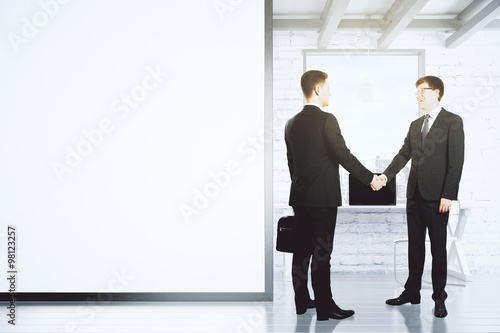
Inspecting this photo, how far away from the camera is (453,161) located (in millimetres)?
2992

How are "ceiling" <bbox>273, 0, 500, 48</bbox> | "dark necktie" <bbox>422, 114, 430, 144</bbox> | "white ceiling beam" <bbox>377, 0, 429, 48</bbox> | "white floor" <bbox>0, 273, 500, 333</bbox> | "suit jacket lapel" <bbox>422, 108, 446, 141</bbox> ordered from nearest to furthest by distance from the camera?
"white floor" <bbox>0, 273, 500, 333</bbox> → "suit jacket lapel" <bbox>422, 108, 446, 141</bbox> → "dark necktie" <bbox>422, 114, 430, 144</bbox> → "white ceiling beam" <bbox>377, 0, 429, 48</bbox> → "ceiling" <bbox>273, 0, 500, 48</bbox>

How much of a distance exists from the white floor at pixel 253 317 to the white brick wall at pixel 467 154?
1.35m

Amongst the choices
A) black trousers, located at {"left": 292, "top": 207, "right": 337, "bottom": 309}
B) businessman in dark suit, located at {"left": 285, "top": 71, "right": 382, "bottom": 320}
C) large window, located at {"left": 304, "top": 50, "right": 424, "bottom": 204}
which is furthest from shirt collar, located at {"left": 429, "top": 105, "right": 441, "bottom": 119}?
large window, located at {"left": 304, "top": 50, "right": 424, "bottom": 204}

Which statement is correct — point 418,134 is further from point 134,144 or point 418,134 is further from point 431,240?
point 134,144

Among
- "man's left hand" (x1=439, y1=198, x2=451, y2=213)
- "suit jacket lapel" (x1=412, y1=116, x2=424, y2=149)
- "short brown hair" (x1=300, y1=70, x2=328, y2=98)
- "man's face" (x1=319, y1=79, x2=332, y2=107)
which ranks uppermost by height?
"short brown hair" (x1=300, y1=70, x2=328, y2=98)

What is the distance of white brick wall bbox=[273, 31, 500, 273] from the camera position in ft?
16.5

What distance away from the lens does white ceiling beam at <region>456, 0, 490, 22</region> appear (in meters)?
4.47

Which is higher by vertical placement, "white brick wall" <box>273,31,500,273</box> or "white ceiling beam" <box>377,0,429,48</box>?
"white ceiling beam" <box>377,0,429,48</box>

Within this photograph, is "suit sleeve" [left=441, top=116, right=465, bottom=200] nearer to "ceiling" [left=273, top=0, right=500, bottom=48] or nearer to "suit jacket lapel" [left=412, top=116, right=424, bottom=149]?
"suit jacket lapel" [left=412, top=116, right=424, bottom=149]

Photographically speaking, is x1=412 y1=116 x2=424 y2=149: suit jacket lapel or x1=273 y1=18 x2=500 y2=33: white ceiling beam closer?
x1=412 y1=116 x2=424 y2=149: suit jacket lapel

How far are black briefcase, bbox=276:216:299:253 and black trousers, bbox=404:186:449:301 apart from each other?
0.95 meters

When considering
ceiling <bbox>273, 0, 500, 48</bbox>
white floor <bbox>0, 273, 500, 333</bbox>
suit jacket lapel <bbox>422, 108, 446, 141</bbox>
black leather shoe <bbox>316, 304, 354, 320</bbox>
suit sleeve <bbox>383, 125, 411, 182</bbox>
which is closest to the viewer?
white floor <bbox>0, 273, 500, 333</bbox>

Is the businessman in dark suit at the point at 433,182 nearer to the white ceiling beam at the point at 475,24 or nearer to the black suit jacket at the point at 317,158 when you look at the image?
the black suit jacket at the point at 317,158

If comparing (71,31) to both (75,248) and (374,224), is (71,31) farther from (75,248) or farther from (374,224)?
(374,224)
